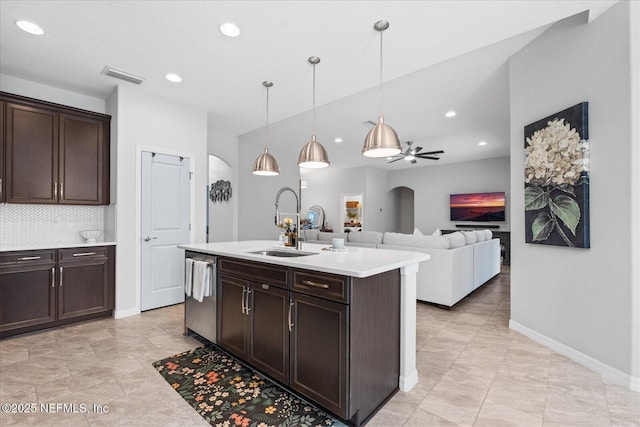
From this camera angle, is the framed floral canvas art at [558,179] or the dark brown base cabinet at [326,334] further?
the framed floral canvas art at [558,179]

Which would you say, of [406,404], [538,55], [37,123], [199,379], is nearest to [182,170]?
[37,123]

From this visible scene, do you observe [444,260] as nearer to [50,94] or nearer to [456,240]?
[456,240]

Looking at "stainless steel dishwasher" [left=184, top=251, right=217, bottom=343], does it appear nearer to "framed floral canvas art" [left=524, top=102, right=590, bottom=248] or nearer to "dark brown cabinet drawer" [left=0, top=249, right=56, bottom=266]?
"dark brown cabinet drawer" [left=0, top=249, right=56, bottom=266]

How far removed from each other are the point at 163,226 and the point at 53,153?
139cm

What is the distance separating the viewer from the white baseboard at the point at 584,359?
2.11 metres

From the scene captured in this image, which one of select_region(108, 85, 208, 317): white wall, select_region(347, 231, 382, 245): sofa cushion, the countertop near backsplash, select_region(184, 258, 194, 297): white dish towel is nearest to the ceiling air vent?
select_region(108, 85, 208, 317): white wall

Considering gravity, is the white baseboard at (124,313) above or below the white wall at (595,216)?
below

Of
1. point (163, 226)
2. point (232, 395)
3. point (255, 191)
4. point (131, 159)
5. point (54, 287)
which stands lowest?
point (232, 395)

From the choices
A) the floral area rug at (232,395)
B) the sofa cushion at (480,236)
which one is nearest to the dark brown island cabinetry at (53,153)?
the floral area rug at (232,395)

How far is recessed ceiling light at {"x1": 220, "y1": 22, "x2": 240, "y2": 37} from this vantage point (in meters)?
2.44

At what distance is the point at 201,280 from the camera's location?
2.68 m

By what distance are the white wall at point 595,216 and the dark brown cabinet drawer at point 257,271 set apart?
2457 mm

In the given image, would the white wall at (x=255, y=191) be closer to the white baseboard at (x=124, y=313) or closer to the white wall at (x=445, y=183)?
the white baseboard at (x=124, y=313)

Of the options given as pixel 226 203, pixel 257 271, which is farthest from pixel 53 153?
pixel 226 203
